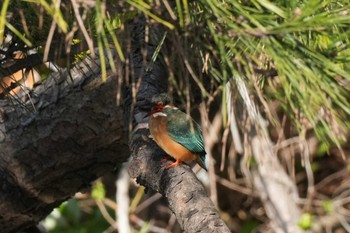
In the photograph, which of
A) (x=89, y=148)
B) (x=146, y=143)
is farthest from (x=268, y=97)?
(x=89, y=148)

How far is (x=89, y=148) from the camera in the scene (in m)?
1.85

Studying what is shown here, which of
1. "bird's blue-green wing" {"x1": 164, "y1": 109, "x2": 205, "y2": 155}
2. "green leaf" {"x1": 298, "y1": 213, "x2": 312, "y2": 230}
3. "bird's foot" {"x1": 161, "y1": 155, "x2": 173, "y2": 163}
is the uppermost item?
"bird's foot" {"x1": 161, "y1": 155, "x2": 173, "y2": 163}

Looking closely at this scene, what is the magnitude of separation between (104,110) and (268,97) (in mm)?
380

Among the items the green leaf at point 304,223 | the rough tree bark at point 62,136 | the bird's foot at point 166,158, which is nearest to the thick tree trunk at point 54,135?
the rough tree bark at point 62,136

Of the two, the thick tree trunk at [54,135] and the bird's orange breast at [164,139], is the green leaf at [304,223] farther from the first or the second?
the thick tree trunk at [54,135]

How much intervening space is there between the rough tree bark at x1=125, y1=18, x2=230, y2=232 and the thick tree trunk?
8 centimetres

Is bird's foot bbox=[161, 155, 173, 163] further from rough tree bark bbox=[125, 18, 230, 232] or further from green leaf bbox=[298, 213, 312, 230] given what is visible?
green leaf bbox=[298, 213, 312, 230]

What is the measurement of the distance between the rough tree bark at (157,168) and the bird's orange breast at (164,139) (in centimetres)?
3

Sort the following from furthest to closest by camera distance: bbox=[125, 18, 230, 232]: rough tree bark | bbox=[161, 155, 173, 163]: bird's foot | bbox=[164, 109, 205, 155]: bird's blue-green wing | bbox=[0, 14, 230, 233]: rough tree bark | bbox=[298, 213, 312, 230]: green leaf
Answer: bbox=[298, 213, 312, 230]: green leaf, bbox=[164, 109, 205, 155]: bird's blue-green wing, bbox=[0, 14, 230, 233]: rough tree bark, bbox=[161, 155, 173, 163]: bird's foot, bbox=[125, 18, 230, 232]: rough tree bark

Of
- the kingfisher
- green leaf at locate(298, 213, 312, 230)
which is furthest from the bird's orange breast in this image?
green leaf at locate(298, 213, 312, 230)

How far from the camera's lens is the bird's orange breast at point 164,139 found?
185 cm

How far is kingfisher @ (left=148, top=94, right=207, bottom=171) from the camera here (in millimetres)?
1870

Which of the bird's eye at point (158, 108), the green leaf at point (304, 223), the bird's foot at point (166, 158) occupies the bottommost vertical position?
the green leaf at point (304, 223)

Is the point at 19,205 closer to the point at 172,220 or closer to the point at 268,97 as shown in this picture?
the point at 268,97
